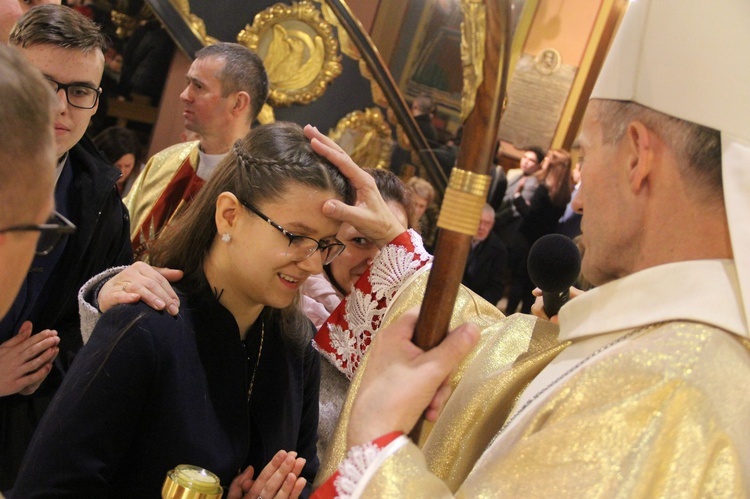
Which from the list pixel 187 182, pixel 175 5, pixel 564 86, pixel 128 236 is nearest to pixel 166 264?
pixel 128 236

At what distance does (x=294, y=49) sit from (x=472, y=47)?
5163mm

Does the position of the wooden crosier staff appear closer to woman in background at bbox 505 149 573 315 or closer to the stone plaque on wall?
woman in background at bbox 505 149 573 315

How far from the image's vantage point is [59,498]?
174 centimetres

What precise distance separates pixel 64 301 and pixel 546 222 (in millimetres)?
4947

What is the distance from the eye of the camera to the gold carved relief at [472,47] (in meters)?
Answer: 1.36

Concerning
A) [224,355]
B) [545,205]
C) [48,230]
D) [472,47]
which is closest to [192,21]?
[545,205]

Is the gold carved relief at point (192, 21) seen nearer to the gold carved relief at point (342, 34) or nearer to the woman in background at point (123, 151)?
the gold carved relief at point (342, 34)

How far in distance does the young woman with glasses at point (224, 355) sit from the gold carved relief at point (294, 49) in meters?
4.16

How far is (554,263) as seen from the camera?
188 centimetres

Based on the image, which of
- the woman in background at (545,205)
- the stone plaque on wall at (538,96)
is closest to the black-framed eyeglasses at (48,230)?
the woman in background at (545,205)

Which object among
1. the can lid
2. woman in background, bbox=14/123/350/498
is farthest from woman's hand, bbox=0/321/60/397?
the can lid

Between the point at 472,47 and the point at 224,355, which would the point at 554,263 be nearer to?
the point at 472,47

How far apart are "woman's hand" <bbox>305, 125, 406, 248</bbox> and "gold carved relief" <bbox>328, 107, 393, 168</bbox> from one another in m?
4.34

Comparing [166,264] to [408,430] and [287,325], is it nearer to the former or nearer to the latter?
[287,325]
